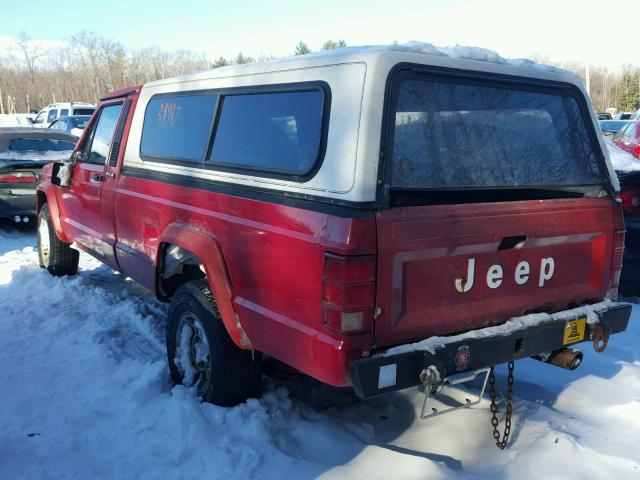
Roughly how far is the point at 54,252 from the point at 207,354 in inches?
137

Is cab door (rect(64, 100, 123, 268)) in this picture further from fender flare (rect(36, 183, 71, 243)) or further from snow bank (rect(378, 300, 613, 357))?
snow bank (rect(378, 300, 613, 357))

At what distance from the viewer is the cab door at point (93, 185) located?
4.89 meters

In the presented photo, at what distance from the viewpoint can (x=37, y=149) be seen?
355 inches

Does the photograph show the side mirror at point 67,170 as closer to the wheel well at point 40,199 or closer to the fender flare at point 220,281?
the wheel well at point 40,199

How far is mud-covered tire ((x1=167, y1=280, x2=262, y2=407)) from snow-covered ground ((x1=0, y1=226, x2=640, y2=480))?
0.09 meters

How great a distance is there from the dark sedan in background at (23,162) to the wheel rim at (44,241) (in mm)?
2202

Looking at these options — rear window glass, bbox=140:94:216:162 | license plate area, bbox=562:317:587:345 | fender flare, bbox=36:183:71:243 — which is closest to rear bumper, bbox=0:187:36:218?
fender flare, bbox=36:183:71:243

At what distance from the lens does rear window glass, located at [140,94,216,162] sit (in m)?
3.67

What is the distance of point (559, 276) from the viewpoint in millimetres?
3186

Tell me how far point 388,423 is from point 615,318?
1.42m

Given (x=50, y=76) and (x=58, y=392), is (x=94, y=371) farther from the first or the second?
(x=50, y=76)

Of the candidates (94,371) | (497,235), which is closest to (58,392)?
(94,371)

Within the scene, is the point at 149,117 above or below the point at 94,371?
above

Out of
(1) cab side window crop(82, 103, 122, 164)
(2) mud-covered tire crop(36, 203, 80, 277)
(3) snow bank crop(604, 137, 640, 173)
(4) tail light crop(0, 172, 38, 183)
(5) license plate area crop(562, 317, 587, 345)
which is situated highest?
(1) cab side window crop(82, 103, 122, 164)
